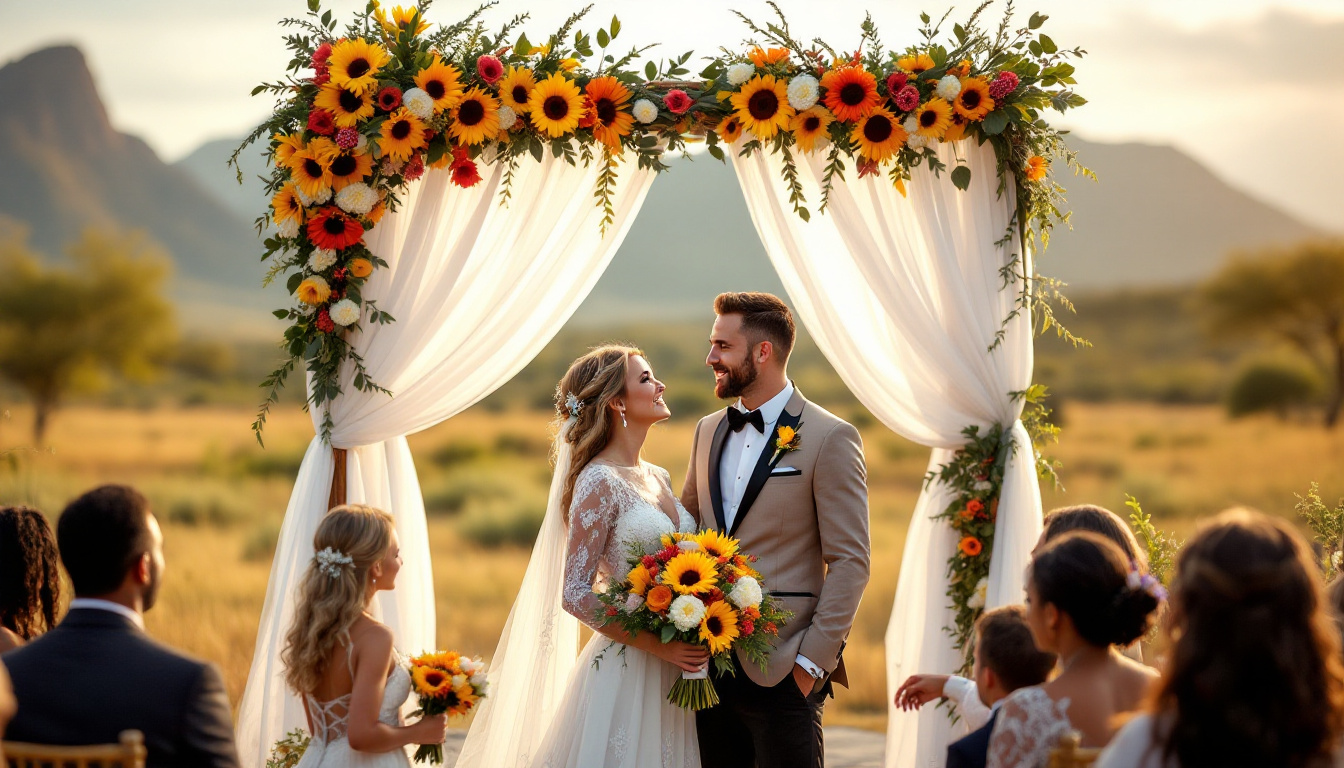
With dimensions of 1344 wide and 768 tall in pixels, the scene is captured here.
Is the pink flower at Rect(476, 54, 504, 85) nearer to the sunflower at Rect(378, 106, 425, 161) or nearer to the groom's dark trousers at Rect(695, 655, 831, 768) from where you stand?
the sunflower at Rect(378, 106, 425, 161)

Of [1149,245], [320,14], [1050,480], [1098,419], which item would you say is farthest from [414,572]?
[1149,245]

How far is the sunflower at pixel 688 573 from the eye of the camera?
10.5 feet

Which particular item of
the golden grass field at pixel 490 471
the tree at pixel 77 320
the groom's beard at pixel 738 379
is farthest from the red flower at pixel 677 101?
the tree at pixel 77 320

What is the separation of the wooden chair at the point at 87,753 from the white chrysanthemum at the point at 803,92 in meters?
2.85

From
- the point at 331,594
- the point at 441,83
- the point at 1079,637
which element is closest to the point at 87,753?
the point at 331,594

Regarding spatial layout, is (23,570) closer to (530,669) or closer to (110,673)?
(110,673)

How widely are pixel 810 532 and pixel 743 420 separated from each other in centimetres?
41

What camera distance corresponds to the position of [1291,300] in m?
32.4

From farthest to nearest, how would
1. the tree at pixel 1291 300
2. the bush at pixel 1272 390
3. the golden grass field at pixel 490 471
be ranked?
the tree at pixel 1291 300 → the bush at pixel 1272 390 → the golden grass field at pixel 490 471

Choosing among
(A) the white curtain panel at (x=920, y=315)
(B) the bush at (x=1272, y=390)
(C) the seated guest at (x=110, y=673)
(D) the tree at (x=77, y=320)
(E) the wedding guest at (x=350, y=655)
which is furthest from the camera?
(B) the bush at (x=1272, y=390)

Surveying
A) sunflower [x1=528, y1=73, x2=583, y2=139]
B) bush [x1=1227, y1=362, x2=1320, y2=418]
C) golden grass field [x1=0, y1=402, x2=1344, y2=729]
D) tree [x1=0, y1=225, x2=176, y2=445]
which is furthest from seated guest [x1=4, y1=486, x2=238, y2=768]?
bush [x1=1227, y1=362, x2=1320, y2=418]

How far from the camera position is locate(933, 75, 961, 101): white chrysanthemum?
157 inches

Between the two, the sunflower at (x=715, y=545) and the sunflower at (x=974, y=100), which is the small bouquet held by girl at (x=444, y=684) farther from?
the sunflower at (x=974, y=100)

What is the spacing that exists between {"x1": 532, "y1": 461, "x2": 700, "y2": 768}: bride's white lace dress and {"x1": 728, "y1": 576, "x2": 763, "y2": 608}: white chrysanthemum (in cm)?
34
